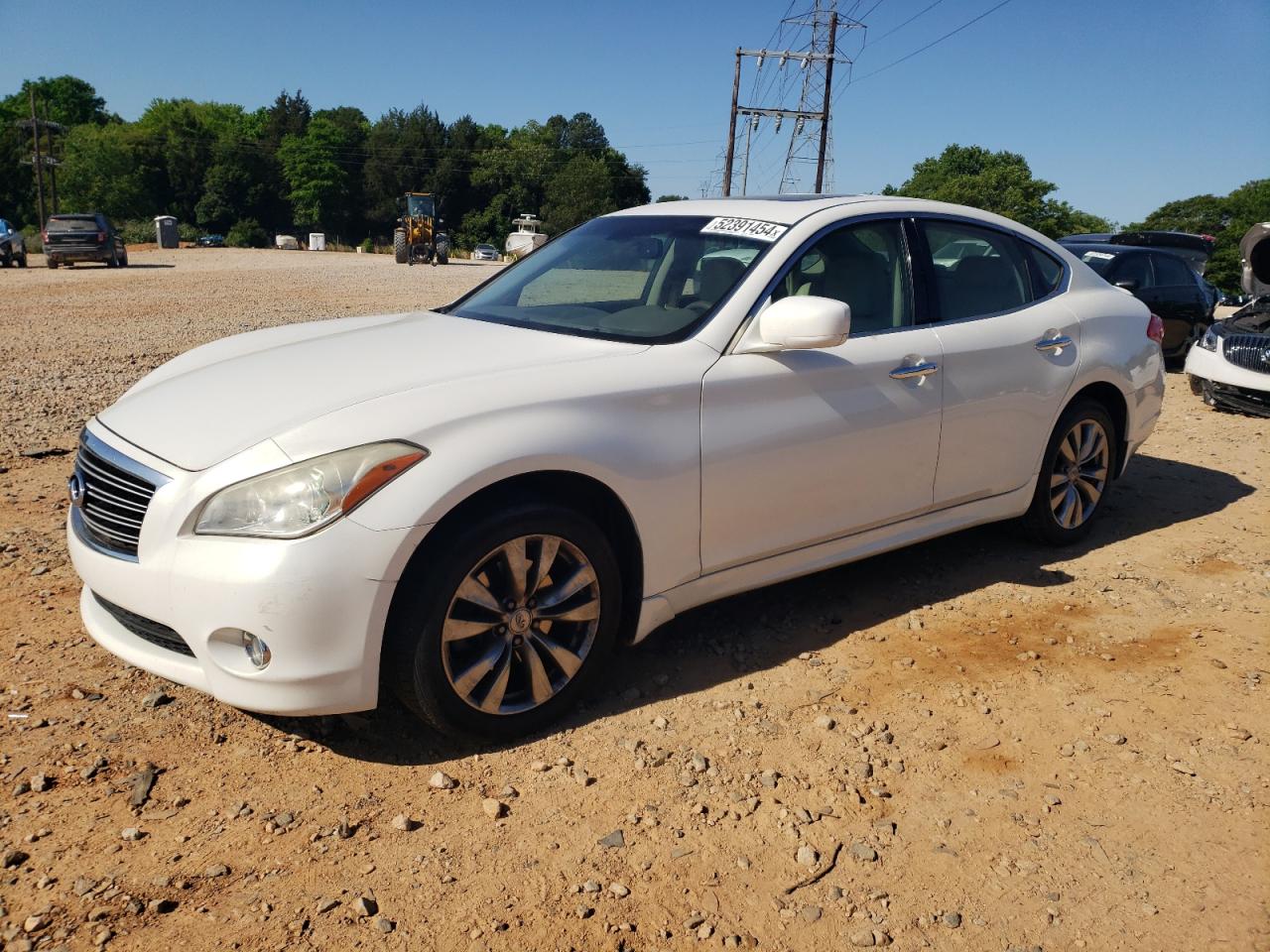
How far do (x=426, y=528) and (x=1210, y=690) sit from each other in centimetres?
291

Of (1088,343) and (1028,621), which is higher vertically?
(1088,343)

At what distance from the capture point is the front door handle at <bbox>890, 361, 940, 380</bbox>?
155 inches

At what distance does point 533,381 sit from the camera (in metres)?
3.10

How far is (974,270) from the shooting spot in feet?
14.8

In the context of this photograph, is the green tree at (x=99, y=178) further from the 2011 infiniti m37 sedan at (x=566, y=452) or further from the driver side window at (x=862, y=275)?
the driver side window at (x=862, y=275)

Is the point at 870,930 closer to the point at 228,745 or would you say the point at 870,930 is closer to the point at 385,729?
the point at 385,729

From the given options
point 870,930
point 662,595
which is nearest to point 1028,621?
point 662,595

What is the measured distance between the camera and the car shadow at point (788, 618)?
3191mm

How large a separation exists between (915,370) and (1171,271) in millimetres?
10243

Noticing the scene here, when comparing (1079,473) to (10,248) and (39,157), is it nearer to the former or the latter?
(10,248)

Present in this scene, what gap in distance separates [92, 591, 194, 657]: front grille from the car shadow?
46 centimetres

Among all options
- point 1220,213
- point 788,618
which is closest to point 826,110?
point 788,618

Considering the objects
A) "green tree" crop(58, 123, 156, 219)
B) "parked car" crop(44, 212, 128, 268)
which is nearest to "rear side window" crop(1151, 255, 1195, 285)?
"parked car" crop(44, 212, 128, 268)

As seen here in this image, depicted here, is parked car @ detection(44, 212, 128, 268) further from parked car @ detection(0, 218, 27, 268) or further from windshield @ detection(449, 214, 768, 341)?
windshield @ detection(449, 214, 768, 341)
